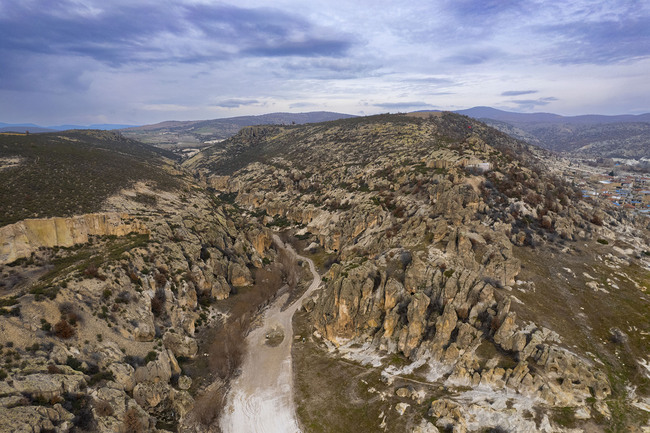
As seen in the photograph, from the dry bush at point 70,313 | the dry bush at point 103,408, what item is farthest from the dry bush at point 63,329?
the dry bush at point 103,408

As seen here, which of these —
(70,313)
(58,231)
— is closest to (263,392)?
(70,313)

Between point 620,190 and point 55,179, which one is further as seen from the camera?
point 620,190

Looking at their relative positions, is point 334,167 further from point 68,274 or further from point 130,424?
point 130,424

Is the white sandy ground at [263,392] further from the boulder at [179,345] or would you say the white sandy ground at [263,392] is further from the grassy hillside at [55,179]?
the grassy hillside at [55,179]

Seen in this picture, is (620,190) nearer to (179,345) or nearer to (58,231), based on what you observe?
(179,345)

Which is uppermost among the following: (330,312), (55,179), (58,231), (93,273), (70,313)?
(55,179)

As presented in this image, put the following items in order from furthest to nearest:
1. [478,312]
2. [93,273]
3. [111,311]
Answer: [93,273]
[111,311]
[478,312]

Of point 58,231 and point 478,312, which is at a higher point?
point 58,231

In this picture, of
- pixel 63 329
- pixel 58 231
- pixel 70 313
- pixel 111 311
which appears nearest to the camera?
pixel 63 329
